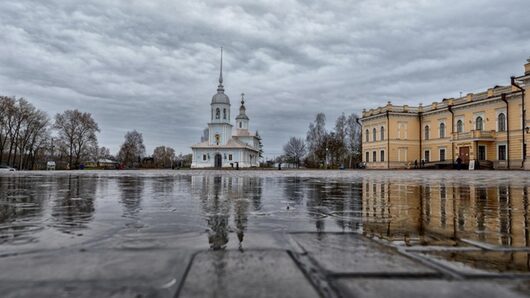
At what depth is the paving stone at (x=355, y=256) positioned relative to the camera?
1.83m

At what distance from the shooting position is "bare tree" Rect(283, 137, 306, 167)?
9625cm

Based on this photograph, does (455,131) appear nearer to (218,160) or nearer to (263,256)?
(218,160)

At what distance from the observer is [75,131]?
57.5 metres

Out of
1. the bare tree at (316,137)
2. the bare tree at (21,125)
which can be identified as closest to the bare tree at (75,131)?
the bare tree at (21,125)

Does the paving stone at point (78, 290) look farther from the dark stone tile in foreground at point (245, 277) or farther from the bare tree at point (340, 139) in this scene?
the bare tree at point (340, 139)

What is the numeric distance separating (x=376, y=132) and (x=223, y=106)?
31.7m

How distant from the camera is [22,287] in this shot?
5.21 ft

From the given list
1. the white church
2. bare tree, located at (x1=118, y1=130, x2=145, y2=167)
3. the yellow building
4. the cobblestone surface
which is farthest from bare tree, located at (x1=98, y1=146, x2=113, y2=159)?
the cobblestone surface

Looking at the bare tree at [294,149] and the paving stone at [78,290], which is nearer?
the paving stone at [78,290]

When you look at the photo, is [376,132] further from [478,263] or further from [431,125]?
[478,263]

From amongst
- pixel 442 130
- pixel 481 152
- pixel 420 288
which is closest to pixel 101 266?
pixel 420 288

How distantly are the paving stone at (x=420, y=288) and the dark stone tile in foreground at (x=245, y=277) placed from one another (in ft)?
0.63

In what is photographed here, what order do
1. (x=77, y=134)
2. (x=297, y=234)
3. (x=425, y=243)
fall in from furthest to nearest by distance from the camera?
(x=77, y=134), (x=297, y=234), (x=425, y=243)

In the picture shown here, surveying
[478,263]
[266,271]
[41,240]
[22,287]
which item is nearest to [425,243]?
[478,263]
